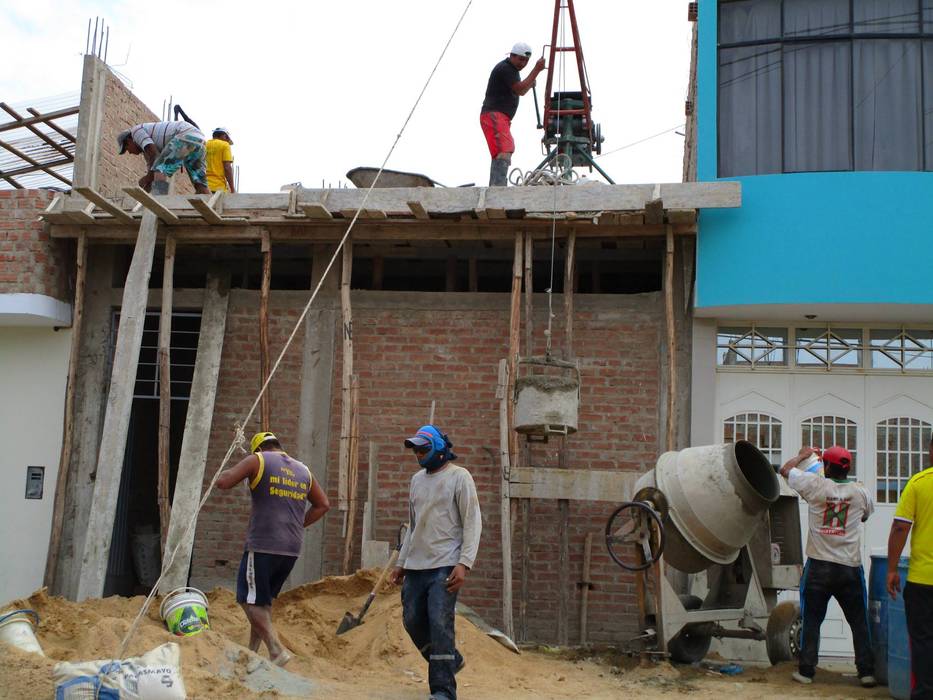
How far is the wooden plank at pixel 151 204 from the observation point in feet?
33.6

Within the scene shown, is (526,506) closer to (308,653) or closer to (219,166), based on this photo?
(308,653)

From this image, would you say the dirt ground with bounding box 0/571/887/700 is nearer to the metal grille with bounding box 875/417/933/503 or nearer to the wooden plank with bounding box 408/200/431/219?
the metal grille with bounding box 875/417/933/503

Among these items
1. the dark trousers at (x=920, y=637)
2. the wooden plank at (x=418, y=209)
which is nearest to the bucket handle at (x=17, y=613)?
the wooden plank at (x=418, y=209)

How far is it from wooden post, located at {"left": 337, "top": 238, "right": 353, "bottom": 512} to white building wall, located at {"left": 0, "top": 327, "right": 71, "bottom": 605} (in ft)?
10.8

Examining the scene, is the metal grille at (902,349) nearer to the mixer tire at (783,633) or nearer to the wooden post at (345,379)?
the mixer tire at (783,633)

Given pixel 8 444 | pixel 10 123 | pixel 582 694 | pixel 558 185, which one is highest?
pixel 10 123

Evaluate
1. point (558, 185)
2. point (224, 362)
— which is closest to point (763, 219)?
point (558, 185)

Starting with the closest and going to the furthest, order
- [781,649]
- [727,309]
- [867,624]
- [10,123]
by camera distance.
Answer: [867,624], [781,649], [727,309], [10,123]

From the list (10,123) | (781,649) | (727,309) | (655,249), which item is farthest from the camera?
(10,123)

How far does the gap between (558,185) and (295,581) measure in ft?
16.1

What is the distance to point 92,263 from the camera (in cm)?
1206

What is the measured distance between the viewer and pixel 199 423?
11.2 m

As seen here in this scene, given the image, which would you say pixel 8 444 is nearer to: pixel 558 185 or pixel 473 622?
pixel 473 622

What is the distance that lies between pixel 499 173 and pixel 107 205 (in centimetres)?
415
